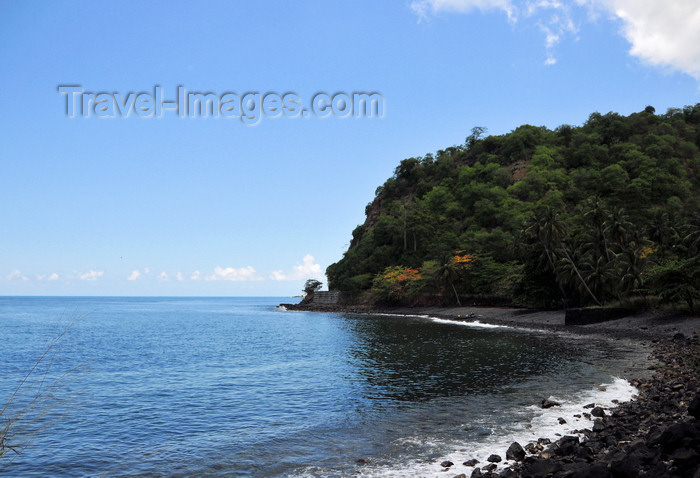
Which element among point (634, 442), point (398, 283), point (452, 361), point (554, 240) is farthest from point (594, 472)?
point (398, 283)

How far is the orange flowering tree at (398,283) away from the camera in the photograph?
118000mm

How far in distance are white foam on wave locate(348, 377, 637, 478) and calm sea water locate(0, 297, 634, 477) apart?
0.26 feet

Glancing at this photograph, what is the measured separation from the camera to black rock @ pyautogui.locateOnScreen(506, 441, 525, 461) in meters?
14.9

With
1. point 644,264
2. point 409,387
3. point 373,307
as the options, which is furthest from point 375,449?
point 373,307

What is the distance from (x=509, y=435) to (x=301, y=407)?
10706 millimetres

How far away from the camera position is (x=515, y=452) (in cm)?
1512

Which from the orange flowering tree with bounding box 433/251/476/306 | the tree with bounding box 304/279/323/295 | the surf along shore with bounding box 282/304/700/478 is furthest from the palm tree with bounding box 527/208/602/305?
the tree with bounding box 304/279/323/295

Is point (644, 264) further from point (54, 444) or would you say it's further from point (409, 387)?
point (54, 444)

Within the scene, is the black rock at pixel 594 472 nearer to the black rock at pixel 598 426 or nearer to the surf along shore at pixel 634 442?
the surf along shore at pixel 634 442

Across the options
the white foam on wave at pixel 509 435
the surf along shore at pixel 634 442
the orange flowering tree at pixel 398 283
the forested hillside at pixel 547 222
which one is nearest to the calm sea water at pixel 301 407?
the white foam on wave at pixel 509 435

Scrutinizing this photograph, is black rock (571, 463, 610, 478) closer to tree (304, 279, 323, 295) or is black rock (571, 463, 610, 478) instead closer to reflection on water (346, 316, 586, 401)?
reflection on water (346, 316, 586, 401)

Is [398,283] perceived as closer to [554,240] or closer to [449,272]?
[449,272]

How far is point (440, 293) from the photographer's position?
11431 cm

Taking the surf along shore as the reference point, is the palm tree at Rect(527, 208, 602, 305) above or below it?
above
